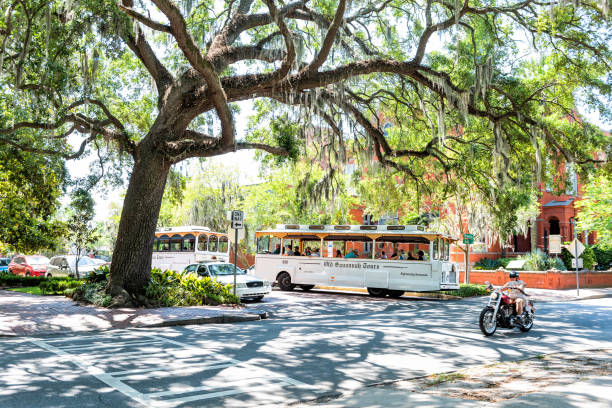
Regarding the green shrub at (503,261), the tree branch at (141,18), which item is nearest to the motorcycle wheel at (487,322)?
the tree branch at (141,18)

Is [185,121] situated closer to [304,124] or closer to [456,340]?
[304,124]

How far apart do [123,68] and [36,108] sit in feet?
19.2

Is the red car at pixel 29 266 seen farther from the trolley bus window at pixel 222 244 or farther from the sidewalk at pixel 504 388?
the sidewalk at pixel 504 388

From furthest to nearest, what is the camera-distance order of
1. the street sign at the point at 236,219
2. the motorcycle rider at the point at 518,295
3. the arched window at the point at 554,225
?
the arched window at the point at 554,225, the street sign at the point at 236,219, the motorcycle rider at the point at 518,295

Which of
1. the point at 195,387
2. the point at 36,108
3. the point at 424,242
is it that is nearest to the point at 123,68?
the point at 36,108

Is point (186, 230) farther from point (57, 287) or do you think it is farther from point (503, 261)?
point (503, 261)

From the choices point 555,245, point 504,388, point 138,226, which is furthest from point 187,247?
point 504,388

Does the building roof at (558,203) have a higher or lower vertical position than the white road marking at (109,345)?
higher

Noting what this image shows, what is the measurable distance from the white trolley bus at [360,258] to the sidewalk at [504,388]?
13.7 metres

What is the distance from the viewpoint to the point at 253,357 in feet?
27.5

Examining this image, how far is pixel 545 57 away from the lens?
17.1 m

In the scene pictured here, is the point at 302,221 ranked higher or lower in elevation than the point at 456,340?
higher

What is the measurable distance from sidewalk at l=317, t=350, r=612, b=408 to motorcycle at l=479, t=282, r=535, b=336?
3.35 m

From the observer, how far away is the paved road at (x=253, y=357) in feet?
20.0
